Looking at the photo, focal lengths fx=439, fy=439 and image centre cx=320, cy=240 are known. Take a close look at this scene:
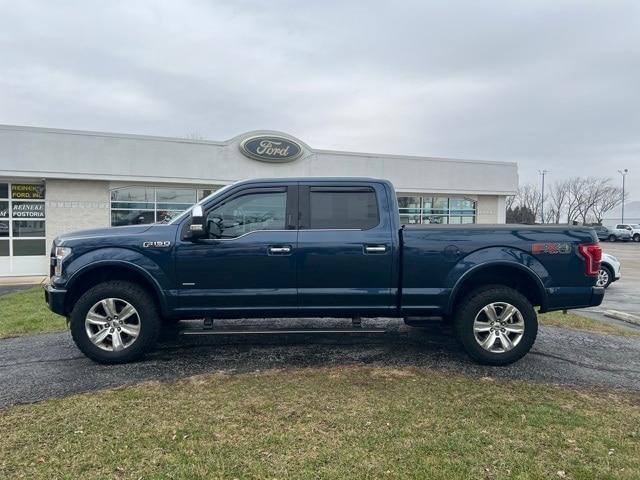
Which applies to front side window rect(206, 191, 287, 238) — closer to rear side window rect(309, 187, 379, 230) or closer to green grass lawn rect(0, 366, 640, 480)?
rear side window rect(309, 187, 379, 230)

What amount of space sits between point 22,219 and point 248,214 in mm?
13515

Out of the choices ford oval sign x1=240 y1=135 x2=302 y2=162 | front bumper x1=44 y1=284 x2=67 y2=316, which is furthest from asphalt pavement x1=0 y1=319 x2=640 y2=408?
ford oval sign x1=240 y1=135 x2=302 y2=162

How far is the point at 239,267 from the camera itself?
4719mm

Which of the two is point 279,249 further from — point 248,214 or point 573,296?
point 573,296

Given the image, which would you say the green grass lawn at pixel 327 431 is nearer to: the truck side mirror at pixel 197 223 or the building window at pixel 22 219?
the truck side mirror at pixel 197 223

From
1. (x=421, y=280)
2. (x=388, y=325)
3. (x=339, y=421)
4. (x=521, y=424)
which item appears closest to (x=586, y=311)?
(x=388, y=325)

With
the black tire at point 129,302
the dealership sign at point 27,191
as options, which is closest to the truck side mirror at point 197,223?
the black tire at point 129,302

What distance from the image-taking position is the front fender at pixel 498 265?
15.6 ft

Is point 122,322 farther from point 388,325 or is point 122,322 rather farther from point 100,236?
point 388,325

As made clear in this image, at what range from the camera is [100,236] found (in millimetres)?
4766

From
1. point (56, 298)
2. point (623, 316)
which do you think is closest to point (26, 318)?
point (56, 298)

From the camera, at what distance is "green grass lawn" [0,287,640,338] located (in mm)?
6664

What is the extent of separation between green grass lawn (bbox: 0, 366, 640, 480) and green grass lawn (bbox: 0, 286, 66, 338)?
11.3ft

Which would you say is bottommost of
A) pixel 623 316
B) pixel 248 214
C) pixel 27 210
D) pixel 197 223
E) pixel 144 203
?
pixel 623 316
